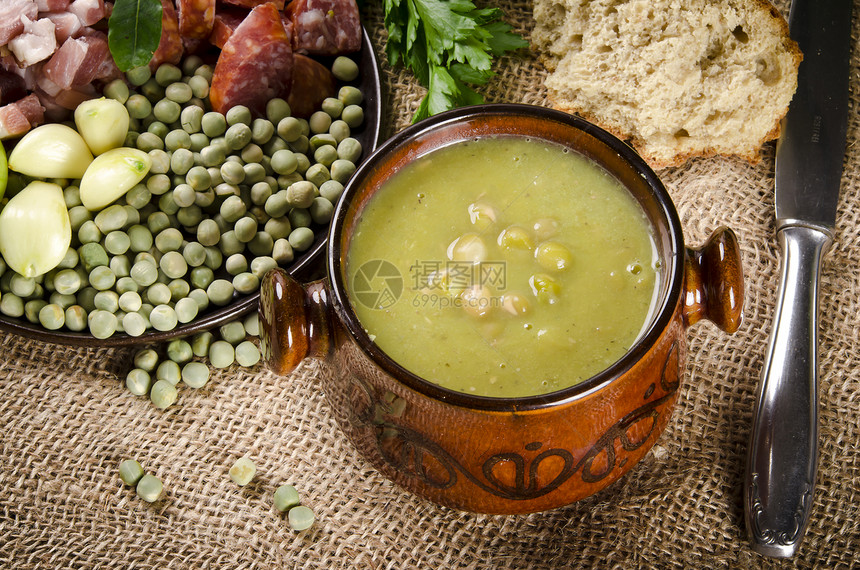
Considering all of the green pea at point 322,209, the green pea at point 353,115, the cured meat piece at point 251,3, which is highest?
the cured meat piece at point 251,3

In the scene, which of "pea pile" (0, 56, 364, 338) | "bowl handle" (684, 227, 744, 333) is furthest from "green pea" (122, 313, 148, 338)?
"bowl handle" (684, 227, 744, 333)

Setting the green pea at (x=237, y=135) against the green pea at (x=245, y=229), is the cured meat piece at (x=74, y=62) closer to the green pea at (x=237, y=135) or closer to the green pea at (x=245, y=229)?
the green pea at (x=237, y=135)

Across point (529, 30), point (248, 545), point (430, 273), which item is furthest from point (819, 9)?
point (248, 545)

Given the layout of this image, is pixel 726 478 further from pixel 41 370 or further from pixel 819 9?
pixel 41 370

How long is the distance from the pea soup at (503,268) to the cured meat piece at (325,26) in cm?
67

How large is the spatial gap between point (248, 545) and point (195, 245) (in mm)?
638

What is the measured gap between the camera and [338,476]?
5.20 feet

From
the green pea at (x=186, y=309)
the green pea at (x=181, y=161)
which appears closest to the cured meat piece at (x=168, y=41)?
the green pea at (x=181, y=161)

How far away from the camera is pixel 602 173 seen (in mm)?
1375

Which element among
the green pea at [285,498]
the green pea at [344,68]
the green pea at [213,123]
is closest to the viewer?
the green pea at [285,498]

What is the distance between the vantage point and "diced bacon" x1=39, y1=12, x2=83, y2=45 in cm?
180

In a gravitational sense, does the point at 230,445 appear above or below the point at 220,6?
below

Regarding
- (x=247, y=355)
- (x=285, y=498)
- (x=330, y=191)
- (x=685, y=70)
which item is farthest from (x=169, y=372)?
(x=685, y=70)

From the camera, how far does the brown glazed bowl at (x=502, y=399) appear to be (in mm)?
1161
